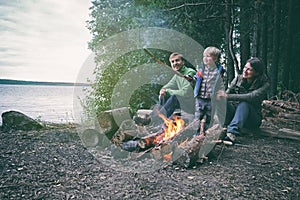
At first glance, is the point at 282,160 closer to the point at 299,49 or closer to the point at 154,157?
the point at 154,157

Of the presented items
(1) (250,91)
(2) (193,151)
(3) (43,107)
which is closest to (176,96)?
(1) (250,91)

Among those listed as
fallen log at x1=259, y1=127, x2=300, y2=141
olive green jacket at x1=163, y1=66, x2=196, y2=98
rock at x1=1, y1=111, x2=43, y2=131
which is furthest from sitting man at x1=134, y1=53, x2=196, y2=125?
rock at x1=1, y1=111, x2=43, y2=131

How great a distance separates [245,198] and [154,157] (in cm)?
134

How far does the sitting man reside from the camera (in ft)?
14.6

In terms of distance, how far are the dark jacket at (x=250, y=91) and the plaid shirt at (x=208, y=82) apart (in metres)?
0.35

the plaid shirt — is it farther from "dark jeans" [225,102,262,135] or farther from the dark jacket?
"dark jeans" [225,102,262,135]

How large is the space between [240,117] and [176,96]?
3.47 feet

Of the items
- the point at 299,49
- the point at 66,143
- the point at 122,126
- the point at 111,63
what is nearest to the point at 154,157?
the point at 122,126

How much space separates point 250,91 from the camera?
13.9 feet

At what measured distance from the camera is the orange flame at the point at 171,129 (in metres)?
3.69

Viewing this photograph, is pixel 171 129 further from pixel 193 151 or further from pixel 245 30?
pixel 245 30

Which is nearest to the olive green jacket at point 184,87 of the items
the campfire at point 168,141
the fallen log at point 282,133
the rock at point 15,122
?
the campfire at point 168,141

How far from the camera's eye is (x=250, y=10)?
7.48m

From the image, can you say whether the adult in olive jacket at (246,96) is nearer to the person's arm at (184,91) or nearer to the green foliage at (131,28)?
the person's arm at (184,91)
